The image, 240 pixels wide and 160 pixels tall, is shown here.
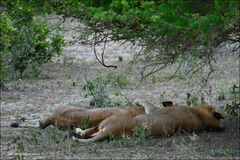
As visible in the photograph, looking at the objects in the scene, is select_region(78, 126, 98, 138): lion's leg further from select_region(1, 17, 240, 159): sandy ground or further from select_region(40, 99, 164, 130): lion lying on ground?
select_region(40, 99, 164, 130): lion lying on ground

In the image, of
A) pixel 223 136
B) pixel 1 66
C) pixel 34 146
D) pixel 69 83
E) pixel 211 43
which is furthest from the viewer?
pixel 69 83

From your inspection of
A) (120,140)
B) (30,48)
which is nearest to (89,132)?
(120,140)

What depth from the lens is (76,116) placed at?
420 inches

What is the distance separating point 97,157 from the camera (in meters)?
8.80

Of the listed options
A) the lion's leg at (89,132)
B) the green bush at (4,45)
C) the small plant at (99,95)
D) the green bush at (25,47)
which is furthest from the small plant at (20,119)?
the green bush at (25,47)

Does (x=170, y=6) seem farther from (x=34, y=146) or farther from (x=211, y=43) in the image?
(x=34, y=146)

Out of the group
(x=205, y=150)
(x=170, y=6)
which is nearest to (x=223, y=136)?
(x=205, y=150)

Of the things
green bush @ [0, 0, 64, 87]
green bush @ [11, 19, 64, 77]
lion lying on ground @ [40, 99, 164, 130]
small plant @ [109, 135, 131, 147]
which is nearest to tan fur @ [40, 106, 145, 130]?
lion lying on ground @ [40, 99, 164, 130]

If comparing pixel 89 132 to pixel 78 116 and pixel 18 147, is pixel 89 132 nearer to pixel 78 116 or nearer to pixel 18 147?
pixel 78 116

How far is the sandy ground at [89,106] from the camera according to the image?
9.02 metres

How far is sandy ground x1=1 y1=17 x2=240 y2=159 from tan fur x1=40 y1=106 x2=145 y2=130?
9.2 inches

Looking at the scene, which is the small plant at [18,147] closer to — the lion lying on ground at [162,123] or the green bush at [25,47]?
the lion lying on ground at [162,123]

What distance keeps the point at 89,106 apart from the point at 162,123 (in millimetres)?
2984

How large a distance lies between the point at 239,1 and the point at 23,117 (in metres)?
6.05
